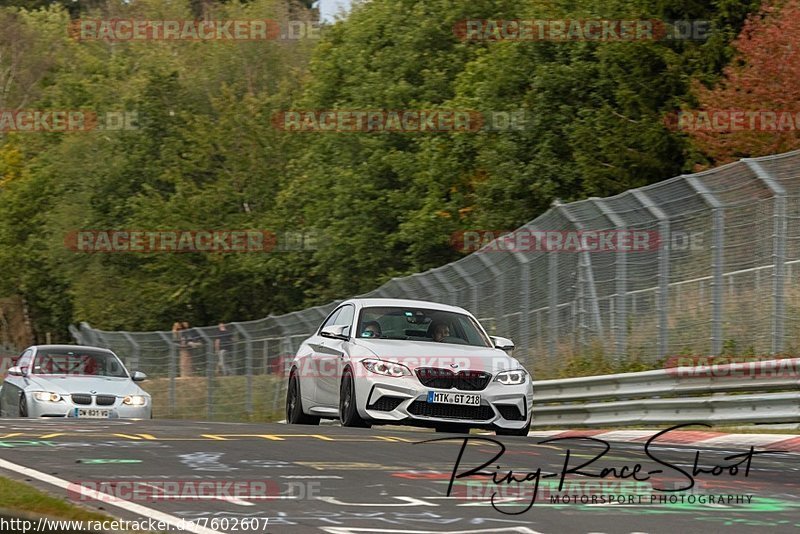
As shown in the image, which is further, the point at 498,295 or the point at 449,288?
the point at 449,288

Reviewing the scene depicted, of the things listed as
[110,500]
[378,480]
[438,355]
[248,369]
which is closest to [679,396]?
[438,355]

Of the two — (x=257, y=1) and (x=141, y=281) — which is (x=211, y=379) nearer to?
(x=141, y=281)

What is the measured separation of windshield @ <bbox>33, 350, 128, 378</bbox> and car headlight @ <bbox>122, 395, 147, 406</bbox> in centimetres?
116

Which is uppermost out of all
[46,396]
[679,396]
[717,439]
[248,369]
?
[717,439]

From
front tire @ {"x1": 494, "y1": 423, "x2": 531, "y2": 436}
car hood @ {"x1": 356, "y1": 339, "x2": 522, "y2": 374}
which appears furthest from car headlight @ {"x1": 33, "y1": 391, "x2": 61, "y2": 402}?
front tire @ {"x1": 494, "y1": 423, "x2": 531, "y2": 436}

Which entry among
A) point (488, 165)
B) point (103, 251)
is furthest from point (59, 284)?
point (488, 165)

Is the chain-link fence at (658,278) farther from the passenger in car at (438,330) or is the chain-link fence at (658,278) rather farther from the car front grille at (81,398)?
the car front grille at (81,398)

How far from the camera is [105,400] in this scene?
21.1m

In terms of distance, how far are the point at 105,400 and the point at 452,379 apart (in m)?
7.18

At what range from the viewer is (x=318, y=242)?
53.7 m

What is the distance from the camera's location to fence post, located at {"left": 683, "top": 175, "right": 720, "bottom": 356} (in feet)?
59.6

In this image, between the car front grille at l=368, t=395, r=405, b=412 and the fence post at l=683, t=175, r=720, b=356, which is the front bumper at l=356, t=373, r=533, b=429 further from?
the fence post at l=683, t=175, r=720, b=356

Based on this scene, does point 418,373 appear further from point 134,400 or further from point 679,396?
point 134,400

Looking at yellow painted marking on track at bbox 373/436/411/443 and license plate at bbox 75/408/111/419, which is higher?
yellow painted marking on track at bbox 373/436/411/443
